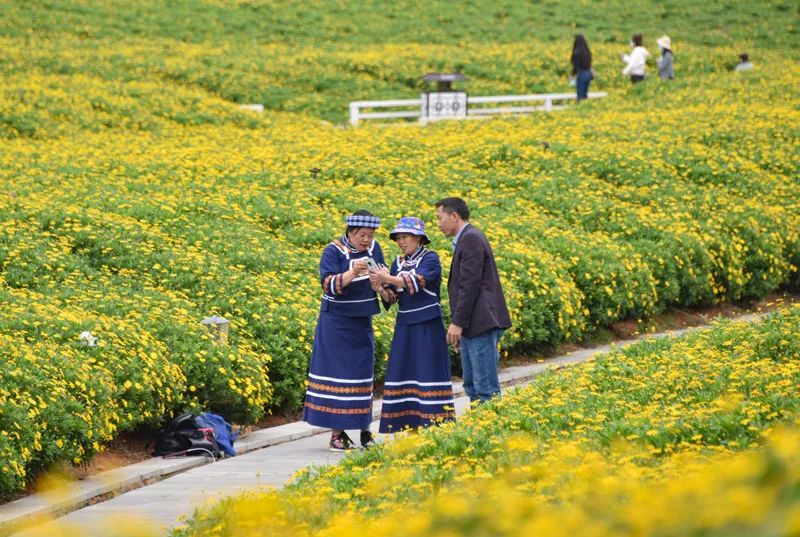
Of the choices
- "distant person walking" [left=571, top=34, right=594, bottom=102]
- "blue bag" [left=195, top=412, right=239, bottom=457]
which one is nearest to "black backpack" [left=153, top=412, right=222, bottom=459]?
"blue bag" [left=195, top=412, right=239, bottom=457]

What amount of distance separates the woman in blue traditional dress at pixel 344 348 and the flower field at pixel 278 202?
1049 mm

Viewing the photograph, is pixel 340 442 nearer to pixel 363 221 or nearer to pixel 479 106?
pixel 363 221

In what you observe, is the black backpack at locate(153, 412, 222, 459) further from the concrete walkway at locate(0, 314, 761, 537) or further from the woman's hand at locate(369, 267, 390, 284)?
the woman's hand at locate(369, 267, 390, 284)

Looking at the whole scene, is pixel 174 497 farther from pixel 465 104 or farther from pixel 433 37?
pixel 433 37

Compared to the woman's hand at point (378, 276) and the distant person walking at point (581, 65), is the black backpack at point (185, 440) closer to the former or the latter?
the woman's hand at point (378, 276)

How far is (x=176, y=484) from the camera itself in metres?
8.30

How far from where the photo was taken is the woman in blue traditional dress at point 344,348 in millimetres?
9391

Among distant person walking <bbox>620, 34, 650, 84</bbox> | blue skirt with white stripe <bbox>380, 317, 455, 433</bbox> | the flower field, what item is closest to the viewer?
blue skirt with white stripe <bbox>380, 317, 455, 433</bbox>

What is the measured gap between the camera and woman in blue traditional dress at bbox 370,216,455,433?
9227mm

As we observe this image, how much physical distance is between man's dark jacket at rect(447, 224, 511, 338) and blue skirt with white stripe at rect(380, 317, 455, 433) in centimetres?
25

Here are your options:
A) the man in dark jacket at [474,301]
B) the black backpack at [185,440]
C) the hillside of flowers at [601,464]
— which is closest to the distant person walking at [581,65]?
the hillside of flowers at [601,464]

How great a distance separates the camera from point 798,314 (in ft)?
36.1

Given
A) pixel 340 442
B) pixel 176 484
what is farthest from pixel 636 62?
pixel 176 484

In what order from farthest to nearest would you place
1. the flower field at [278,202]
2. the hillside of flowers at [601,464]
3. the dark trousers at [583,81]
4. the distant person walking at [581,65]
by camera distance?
the dark trousers at [583,81]
the distant person walking at [581,65]
the flower field at [278,202]
the hillside of flowers at [601,464]
